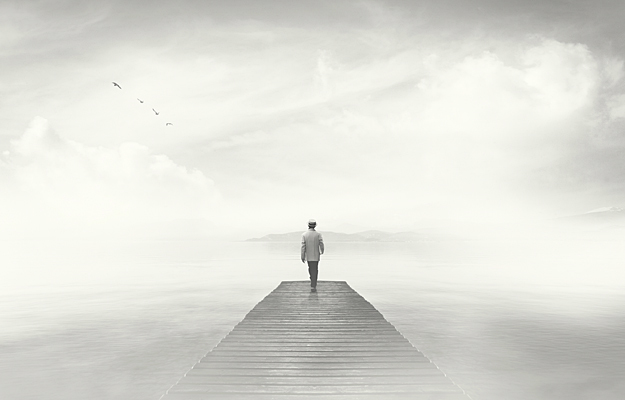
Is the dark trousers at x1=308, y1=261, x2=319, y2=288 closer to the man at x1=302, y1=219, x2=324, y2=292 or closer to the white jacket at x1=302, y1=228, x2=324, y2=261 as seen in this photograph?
the man at x1=302, y1=219, x2=324, y2=292

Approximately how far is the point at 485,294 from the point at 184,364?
22759 mm

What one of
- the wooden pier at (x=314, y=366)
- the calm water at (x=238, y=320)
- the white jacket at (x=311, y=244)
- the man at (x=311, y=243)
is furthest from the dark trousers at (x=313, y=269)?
the wooden pier at (x=314, y=366)

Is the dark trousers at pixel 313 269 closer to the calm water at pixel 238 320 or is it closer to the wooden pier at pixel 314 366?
the calm water at pixel 238 320

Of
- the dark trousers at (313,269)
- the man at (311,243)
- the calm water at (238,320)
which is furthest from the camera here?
the dark trousers at (313,269)

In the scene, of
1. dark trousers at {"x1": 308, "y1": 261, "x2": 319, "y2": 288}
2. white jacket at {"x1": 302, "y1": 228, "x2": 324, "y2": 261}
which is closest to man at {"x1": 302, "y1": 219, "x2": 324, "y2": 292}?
white jacket at {"x1": 302, "y1": 228, "x2": 324, "y2": 261}

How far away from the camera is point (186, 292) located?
106 ft

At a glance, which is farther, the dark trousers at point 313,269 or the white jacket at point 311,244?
the dark trousers at point 313,269

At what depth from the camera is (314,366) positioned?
7578 millimetres

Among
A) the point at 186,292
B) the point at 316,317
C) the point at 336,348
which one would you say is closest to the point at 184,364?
the point at 316,317

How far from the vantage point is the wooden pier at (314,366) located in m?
6.30

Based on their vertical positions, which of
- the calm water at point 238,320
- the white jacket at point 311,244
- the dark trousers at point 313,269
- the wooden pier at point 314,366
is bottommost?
the calm water at point 238,320

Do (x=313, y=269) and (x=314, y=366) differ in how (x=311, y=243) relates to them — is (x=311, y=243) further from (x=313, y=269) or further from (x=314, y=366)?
(x=314, y=366)

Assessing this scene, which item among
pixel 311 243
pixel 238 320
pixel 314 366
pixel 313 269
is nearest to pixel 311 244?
pixel 311 243

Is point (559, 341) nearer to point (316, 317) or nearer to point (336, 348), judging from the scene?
point (316, 317)
